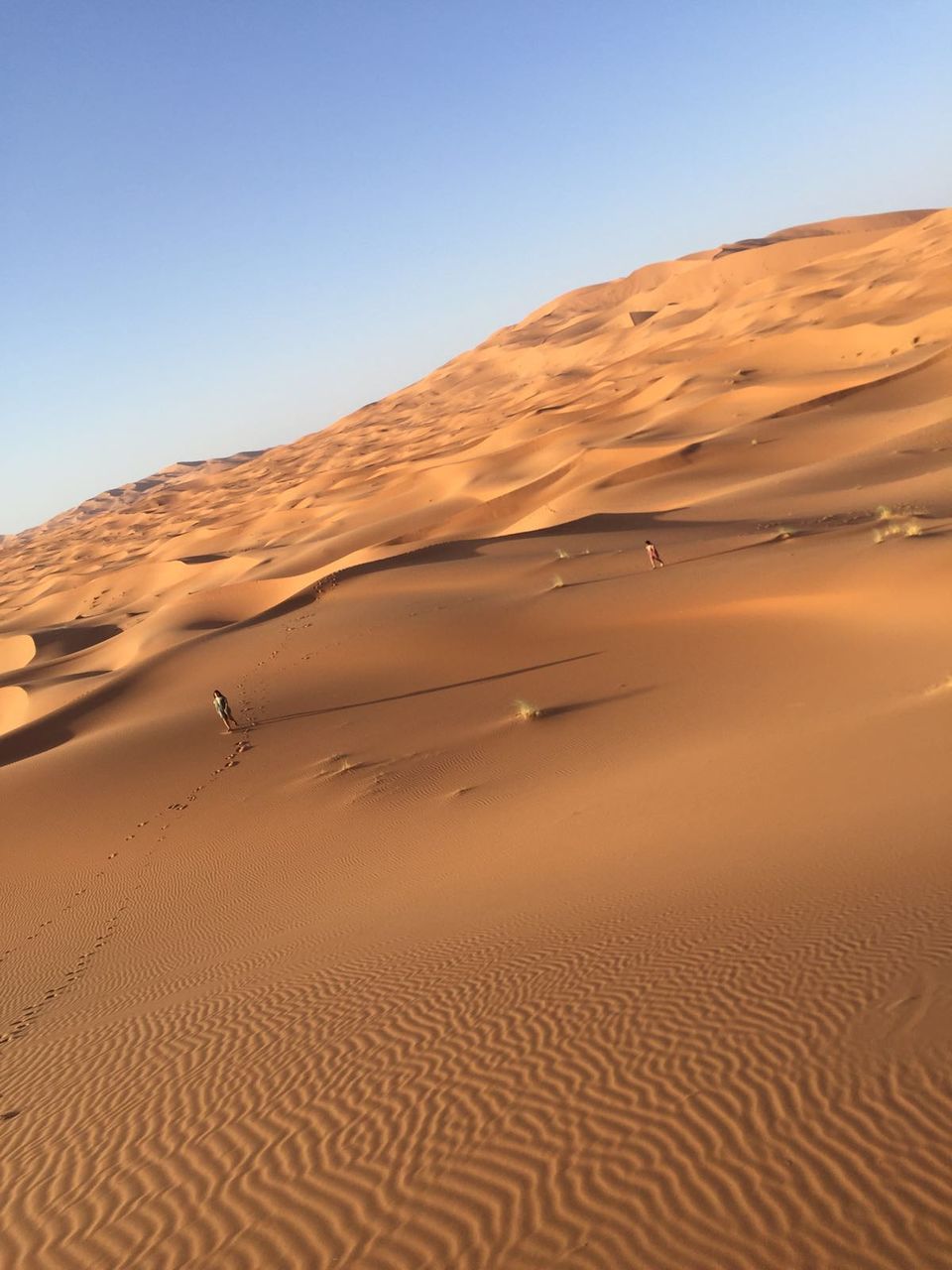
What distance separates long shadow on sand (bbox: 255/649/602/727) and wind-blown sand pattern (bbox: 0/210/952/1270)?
3.9 inches

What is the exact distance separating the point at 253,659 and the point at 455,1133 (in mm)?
14871

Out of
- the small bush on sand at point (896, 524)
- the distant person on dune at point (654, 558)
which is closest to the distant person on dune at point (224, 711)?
the distant person on dune at point (654, 558)

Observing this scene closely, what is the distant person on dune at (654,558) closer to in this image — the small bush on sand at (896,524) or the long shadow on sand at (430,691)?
the small bush on sand at (896,524)

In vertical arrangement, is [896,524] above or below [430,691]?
below

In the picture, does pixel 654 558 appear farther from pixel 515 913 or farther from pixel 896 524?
pixel 515 913

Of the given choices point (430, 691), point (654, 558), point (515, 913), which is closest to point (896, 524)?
point (654, 558)

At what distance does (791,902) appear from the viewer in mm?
6012

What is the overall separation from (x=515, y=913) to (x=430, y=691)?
8.20 m

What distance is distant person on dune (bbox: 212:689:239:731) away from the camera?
14280 millimetres

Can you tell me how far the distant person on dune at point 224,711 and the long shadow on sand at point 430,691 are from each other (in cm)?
36

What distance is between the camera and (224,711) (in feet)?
47.2

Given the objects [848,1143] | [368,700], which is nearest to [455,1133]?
[848,1143]

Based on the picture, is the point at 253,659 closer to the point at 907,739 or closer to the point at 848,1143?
the point at 907,739

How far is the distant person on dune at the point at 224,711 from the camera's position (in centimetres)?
1428
